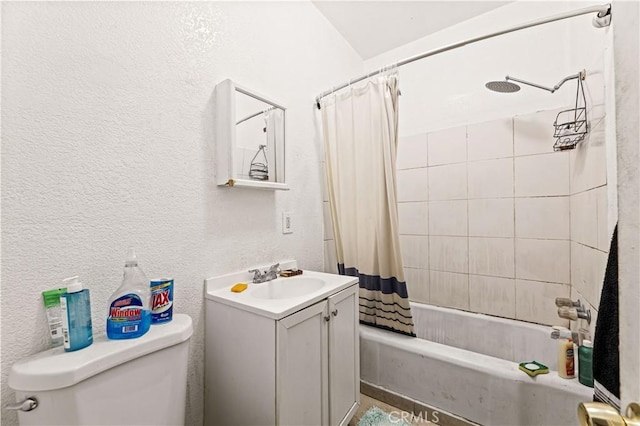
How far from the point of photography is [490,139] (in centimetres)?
188

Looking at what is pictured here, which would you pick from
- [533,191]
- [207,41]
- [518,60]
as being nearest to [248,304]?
[207,41]

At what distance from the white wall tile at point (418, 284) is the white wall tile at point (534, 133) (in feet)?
3.51

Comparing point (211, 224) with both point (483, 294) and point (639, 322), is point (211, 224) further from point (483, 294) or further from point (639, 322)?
point (483, 294)

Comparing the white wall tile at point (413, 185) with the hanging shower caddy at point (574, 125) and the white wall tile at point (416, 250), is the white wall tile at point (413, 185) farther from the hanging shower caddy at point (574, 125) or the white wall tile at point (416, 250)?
the hanging shower caddy at point (574, 125)

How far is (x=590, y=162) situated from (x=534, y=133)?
0.51m

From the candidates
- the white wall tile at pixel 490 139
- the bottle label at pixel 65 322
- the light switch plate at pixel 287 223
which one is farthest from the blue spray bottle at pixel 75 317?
the white wall tile at pixel 490 139

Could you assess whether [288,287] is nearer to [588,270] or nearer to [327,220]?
[327,220]

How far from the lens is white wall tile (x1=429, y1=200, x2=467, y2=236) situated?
1.98 m

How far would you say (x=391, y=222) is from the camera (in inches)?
62.1

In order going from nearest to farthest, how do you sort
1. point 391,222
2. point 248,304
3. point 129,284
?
point 129,284 < point 248,304 < point 391,222

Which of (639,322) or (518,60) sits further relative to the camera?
(518,60)

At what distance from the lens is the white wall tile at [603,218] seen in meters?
1.08

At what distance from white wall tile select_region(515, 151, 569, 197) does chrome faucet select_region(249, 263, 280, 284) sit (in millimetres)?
1650

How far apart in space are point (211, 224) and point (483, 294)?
6.04ft
